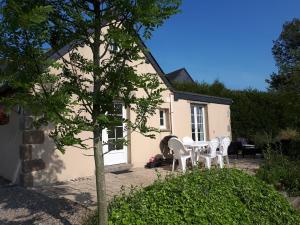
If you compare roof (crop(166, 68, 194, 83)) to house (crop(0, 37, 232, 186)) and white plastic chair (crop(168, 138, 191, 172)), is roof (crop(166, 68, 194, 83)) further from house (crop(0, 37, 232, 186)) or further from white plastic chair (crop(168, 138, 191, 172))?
white plastic chair (crop(168, 138, 191, 172))

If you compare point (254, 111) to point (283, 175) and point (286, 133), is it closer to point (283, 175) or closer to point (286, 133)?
point (286, 133)

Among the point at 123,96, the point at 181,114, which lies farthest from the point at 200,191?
the point at 181,114

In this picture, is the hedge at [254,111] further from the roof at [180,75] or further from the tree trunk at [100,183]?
the roof at [180,75]

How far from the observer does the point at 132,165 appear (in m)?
10.8

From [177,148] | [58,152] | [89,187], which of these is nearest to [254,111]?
[177,148]

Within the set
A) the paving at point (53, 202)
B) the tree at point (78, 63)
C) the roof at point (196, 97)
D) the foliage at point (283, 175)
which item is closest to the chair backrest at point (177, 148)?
the paving at point (53, 202)

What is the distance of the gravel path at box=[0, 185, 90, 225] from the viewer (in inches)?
207

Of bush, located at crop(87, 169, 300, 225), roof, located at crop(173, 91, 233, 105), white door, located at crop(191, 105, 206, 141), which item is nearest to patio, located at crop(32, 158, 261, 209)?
bush, located at crop(87, 169, 300, 225)

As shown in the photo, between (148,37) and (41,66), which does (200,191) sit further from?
(41,66)

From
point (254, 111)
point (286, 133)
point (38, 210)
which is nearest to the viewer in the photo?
point (38, 210)

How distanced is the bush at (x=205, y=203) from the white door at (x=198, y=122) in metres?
8.30

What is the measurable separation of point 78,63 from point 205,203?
2.42 metres

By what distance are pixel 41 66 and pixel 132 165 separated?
7610 mm

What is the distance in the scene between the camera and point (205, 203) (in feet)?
15.0
